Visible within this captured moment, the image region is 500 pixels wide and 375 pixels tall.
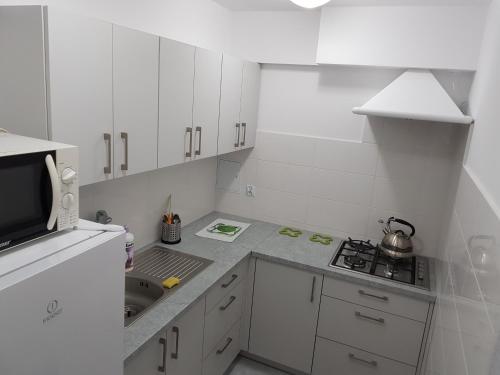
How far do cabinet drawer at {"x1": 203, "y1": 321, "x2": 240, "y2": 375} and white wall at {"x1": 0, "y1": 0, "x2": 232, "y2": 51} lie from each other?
72.3 inches

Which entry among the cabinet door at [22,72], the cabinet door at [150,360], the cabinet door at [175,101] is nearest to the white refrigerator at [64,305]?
the cabinet door at [150,360]

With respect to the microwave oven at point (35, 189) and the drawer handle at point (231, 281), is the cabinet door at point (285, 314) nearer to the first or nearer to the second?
the drawer handle at point (231, 281)

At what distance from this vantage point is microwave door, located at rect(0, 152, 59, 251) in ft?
3.04

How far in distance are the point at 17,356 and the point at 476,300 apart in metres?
1.14

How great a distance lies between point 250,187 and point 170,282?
4.12 ft

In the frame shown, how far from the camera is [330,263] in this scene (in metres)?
2.40

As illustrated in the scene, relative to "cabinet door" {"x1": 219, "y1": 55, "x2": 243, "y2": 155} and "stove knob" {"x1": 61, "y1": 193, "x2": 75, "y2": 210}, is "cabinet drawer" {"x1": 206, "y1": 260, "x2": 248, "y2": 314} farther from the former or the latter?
"stove knob" {"x1": 61, "y1": 193, "x2": 75, "y2": 210}

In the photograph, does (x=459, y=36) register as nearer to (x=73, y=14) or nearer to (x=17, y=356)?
(x=73, y=14)

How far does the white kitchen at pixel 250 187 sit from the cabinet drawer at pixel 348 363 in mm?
12

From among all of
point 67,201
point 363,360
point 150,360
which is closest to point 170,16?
point 67,201

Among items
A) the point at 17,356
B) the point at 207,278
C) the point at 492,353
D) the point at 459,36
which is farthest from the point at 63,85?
the point at 459,36

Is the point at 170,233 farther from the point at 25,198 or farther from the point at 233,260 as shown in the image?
the point at 25,198

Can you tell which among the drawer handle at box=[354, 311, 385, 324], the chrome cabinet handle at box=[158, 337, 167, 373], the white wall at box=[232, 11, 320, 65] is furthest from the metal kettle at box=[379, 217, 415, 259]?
the chrome cabinet handle at box=[158, 337, 167, 373]

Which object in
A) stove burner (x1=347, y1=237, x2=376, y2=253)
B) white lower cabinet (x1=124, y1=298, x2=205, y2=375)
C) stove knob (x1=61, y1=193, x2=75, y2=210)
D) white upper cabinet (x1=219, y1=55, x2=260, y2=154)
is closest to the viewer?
stove knob (x1=61, y1=193, x2=75, y2=210)
